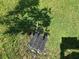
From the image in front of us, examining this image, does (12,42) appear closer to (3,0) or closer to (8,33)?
(8,33)

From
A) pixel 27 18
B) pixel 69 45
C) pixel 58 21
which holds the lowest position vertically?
pixel 69 45

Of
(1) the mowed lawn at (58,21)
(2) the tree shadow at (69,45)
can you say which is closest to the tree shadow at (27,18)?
(1) the mowed lawn at (58,21)

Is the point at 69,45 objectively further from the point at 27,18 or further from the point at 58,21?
the point at 27,18

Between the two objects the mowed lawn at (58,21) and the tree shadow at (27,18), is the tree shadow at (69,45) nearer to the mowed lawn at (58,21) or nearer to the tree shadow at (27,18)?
the mowed lawn at (58,21)

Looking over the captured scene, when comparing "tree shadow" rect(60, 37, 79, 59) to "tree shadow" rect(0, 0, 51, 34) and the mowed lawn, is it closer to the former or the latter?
the mowed lawn

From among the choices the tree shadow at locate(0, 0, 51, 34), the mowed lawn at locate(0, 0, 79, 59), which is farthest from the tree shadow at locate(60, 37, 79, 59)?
the tree shadow at locate(0, 0, 51, 34)

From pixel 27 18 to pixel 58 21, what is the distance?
89 cm

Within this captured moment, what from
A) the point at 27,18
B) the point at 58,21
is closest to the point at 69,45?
the point at 58,21

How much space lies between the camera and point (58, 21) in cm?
832

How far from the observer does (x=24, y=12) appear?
8414mm

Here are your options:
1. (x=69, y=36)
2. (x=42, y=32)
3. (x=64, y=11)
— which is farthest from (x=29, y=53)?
(x=64, y=11)

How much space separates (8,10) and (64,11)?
163 cm

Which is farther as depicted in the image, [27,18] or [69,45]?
[27,18]

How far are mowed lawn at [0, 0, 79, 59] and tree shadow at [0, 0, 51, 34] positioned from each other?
0.15m
